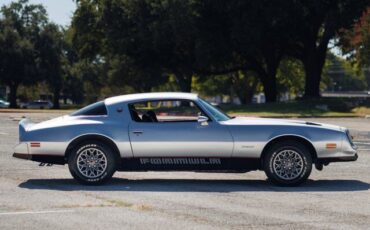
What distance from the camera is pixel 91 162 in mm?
11219

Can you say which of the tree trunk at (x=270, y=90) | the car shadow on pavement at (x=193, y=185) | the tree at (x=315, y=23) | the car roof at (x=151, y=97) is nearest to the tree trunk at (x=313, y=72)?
the tree at (x=315, y=23)

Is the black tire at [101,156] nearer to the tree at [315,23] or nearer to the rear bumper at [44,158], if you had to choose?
the rear bumper at [44,158]

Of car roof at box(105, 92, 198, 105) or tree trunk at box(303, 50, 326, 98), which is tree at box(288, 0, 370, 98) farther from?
car roof at box(105, 92, 198, 105)

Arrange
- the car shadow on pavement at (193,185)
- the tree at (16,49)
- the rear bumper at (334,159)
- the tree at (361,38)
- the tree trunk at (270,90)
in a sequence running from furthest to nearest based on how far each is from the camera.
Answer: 1. the tree at (16,49)
2. the tree trunk at (270,90)
3. the tree at (361,38)
4. the rear bumper at (334,159)
5. the car shadow on pavement at (193,185)

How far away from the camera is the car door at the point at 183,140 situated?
11172mm

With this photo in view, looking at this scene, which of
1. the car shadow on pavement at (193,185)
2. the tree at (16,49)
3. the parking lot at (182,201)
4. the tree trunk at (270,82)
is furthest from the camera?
the tree at (16,49)

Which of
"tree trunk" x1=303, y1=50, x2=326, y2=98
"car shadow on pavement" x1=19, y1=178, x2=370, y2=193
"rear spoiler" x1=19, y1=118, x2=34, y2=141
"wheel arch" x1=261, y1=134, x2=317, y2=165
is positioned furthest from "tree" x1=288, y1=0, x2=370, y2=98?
"rear spoiler" x1=19, y1=118, x2=34, y2=141

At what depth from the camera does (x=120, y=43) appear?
51.6m

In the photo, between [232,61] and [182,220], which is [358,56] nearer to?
[232,61]

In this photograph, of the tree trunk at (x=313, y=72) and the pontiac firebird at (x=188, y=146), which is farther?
the tree trunk at (x=313, y=72)

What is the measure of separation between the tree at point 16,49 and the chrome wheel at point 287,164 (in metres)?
70.1

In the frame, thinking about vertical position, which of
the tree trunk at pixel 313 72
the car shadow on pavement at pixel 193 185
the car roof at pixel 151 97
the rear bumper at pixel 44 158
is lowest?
the car shadow on pavement at pixel 193 185

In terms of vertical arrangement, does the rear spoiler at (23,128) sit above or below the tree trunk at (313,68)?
below

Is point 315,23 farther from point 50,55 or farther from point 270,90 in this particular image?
point 50,55
